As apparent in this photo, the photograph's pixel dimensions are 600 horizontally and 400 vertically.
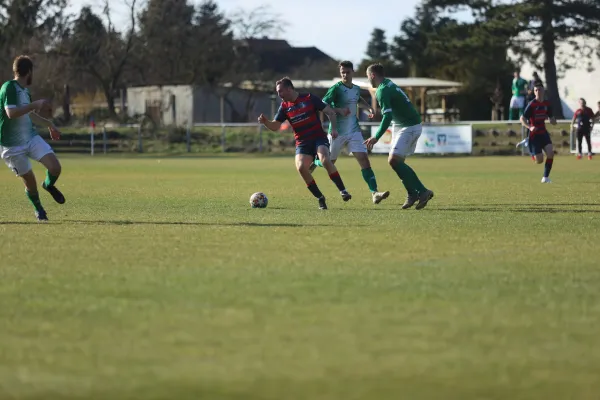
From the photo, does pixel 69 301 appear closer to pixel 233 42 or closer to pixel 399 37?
pixel 233 42

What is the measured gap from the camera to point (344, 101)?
17.7 meters

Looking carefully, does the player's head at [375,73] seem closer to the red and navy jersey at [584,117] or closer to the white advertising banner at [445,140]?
the red and navy jersey at [584,117]

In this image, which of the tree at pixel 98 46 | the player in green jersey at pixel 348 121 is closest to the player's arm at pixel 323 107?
the player in green jersey at pixel 348 121

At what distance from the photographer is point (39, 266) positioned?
31.4 feet

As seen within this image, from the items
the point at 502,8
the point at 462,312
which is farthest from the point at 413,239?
the point at 502,8

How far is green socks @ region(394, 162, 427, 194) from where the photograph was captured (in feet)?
52.4

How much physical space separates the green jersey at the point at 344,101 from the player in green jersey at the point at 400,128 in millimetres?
1222

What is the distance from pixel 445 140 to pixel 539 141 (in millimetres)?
21893

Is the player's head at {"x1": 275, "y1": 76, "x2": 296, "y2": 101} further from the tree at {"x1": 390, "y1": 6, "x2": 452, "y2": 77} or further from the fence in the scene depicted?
the tree at {"x1": 390, "y1": 6, "x2": 452, "y2": 77}

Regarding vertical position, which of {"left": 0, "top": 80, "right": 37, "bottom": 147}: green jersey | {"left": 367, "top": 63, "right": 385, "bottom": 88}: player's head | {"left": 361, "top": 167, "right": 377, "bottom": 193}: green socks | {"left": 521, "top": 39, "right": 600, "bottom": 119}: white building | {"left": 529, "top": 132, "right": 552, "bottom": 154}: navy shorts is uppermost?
{"left": 521, "top": 39, "right": 600, "bottom": 119}: white building

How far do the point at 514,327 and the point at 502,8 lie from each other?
169ft

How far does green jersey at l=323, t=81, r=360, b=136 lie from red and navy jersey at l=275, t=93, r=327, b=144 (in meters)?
1.25

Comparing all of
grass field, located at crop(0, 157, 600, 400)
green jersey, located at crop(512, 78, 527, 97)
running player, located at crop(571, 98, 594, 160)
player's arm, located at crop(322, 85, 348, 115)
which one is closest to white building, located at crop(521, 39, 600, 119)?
green jersey, located at crop(512, 78, 527, 97)

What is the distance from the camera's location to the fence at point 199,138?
47.2 m
